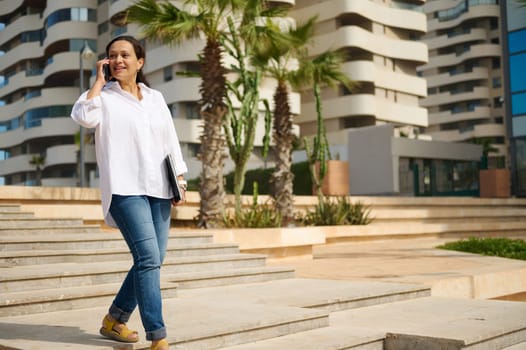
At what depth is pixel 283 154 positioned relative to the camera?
16203 mm

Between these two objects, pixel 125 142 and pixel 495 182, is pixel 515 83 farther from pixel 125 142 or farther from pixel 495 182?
pixel 125 142

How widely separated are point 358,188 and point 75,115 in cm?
3130

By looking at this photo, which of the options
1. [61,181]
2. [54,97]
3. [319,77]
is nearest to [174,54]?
[54,97]

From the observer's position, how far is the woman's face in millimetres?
4027

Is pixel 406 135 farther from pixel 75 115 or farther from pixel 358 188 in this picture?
pixel 75 115

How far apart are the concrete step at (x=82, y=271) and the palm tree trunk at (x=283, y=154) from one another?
7700 millimetres

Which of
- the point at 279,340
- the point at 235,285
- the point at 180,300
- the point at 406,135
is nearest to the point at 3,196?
the point at 235,285

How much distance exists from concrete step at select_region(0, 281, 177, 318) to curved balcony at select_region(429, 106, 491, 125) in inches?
2808

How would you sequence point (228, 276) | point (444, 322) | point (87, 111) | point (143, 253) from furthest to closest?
point (228, 276) < point (444, 322) < point (87, 111) < point (143, 253)

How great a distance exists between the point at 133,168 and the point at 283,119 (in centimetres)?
1252

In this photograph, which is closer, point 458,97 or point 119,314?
point 119,314

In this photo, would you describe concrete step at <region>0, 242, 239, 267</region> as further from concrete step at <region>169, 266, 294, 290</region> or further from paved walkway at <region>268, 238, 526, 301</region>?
paved walkway at <region>268, 238, 526, 301</region>

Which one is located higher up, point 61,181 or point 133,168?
point 61,181

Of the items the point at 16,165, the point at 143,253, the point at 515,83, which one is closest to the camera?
the point at 143,253
